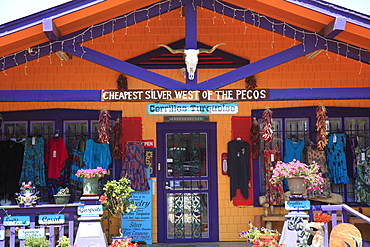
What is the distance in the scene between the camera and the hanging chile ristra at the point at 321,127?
1073cm

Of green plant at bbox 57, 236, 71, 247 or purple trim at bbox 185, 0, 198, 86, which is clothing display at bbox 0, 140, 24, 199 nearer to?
green plant at bbox 57, 236, 71, 247

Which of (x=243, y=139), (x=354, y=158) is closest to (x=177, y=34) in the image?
(x=243, y=139)

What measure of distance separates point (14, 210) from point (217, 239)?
462 cm

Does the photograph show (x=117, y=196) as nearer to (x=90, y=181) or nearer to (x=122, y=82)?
(x=90, y=181)

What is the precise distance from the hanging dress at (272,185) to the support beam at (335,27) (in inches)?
133

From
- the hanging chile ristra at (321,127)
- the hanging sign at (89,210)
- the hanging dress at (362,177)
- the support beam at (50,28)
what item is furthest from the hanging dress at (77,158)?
the hanging dress at (362,177)

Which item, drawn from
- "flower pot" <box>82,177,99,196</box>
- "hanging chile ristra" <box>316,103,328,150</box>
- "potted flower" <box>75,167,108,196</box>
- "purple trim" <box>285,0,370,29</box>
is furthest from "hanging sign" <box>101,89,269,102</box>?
"hanging chile ristra" <box>316,103,328,150</box>

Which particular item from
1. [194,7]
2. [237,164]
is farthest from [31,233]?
[237,164]

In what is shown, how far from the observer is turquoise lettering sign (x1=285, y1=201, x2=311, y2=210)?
345 inches

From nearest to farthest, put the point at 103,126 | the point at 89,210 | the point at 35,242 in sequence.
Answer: the point at 35,242, the point at 89,210, the point at 103,126

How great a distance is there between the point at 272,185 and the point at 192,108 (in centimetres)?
343

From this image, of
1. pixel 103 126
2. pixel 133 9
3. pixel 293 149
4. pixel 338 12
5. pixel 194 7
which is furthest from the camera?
pixel 293 149

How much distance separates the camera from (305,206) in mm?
8758

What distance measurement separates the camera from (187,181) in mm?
11570
